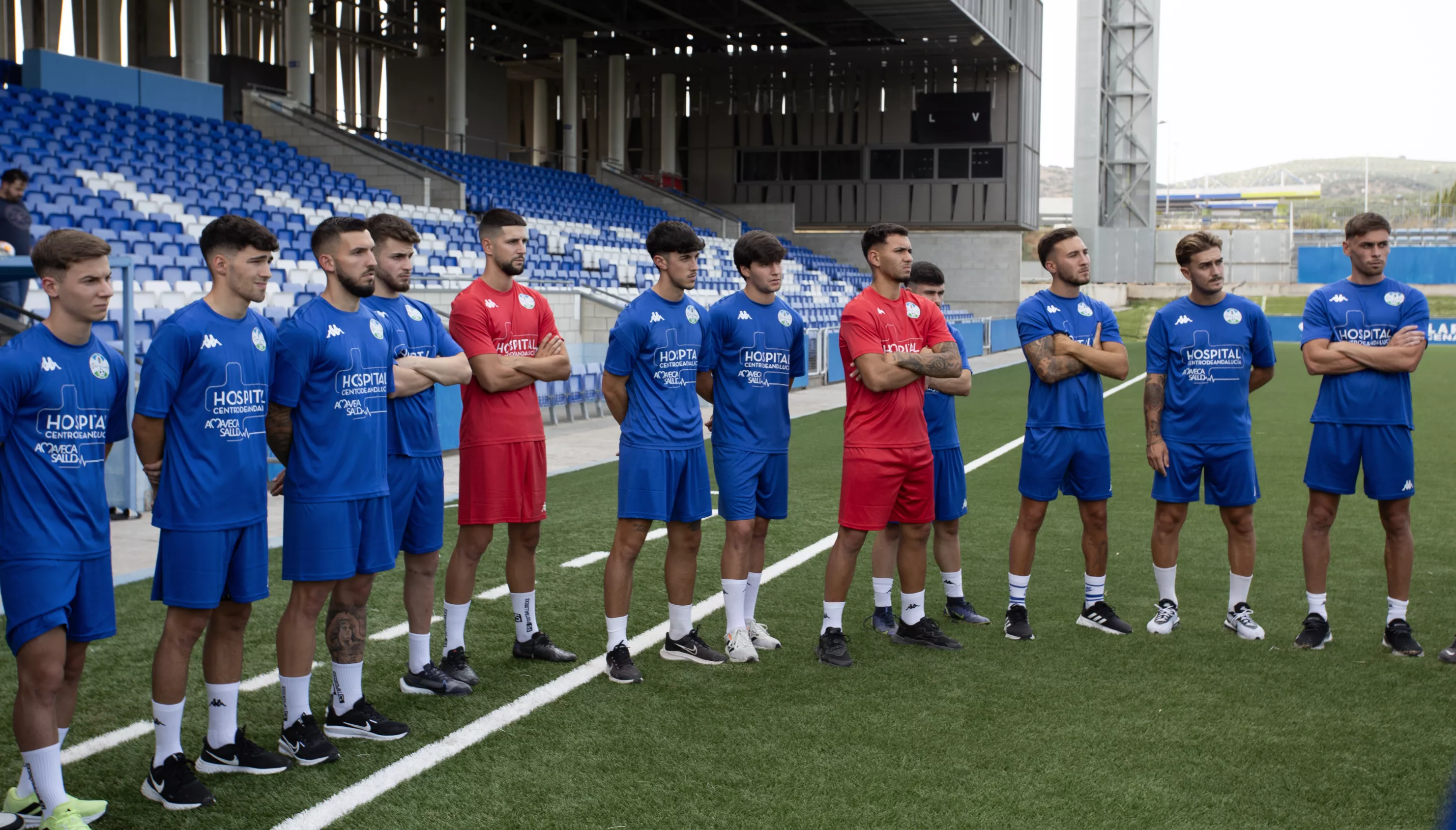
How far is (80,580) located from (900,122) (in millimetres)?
41054

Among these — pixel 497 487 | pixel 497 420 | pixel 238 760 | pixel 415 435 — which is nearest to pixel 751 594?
pixel 497 487

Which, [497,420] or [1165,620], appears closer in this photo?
[497,420]

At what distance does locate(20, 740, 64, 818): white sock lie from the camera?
12.1 feet

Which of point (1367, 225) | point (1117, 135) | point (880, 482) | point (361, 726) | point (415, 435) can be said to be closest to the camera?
point (361, 726)

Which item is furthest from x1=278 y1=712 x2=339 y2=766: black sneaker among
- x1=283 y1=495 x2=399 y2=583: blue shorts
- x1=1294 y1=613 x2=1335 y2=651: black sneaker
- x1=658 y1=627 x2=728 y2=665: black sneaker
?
x1=1294 y1=613 x2=1335 y2=651: black sneaker

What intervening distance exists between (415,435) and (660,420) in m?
1.13

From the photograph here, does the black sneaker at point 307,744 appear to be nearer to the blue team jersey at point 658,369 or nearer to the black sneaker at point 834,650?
the blue team jersey at point 658,369

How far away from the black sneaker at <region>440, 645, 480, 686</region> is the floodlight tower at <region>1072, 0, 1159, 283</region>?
1818 inches

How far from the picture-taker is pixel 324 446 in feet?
14.4

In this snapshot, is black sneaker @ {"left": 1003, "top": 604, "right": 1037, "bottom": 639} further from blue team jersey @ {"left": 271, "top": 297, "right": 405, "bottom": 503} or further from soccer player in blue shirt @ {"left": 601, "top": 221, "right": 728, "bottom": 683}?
blue team jersey @ {"left": 271, "top": 297, "right": 405, "bottom": 503}

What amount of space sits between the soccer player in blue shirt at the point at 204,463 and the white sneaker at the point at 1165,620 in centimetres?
432

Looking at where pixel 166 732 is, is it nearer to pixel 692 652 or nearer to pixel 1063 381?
pixel 692 652

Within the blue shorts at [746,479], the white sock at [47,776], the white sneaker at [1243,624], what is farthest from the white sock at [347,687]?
the white sneaker at [1243,624]

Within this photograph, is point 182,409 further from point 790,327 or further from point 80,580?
point 790,327
